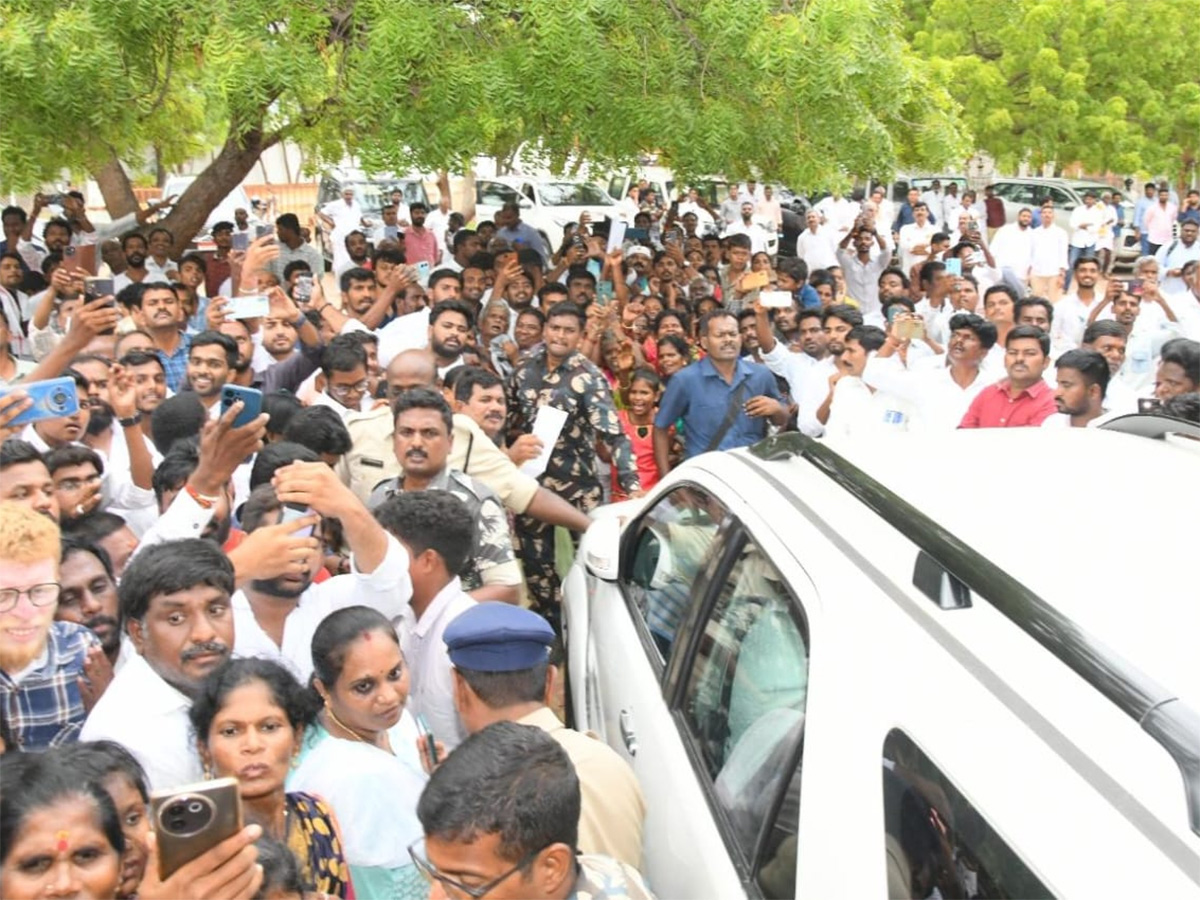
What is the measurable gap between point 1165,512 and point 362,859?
178 centimetres

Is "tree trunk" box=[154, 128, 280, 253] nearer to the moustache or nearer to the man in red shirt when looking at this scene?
the man in red shirt

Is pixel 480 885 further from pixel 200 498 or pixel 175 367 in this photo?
pixel 175 367

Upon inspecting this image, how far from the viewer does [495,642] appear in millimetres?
3043

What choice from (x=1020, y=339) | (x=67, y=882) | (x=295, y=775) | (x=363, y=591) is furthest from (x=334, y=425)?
(x=1020, y=339)

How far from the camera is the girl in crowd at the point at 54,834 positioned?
7.04 feet

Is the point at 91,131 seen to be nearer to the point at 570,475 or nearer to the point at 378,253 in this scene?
the point at 378,253

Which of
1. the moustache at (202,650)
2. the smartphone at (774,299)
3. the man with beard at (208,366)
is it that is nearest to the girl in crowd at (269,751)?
the moustache at (202,650)

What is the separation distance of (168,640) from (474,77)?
16.1 feet

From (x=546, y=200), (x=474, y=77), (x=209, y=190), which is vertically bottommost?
(x=546, y=200)

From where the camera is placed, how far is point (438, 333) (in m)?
6.62

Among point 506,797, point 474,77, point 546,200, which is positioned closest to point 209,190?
point 474,77

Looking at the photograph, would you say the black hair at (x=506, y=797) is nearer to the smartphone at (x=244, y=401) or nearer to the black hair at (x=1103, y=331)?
the smartphone at (x=244, y=401)

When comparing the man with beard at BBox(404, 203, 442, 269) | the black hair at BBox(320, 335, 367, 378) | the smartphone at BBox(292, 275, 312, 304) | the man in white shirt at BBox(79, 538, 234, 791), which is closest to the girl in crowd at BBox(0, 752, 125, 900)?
the man in white shirt at BBox(79, 538, 234, 791)

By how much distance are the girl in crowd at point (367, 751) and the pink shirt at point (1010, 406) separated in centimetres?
359
